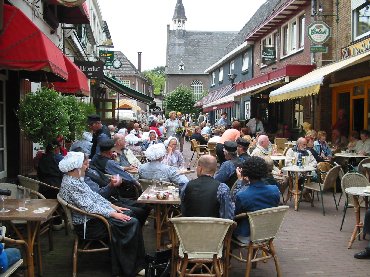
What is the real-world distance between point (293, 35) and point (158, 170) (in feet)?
46.3

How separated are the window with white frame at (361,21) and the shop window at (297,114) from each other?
5.05m

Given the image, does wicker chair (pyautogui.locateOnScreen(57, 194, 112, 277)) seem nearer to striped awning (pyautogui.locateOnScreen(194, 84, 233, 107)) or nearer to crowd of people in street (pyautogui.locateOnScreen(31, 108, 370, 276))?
crowd of people in street (pyautogui.locateOnScreen(31, 108, 370, 276))

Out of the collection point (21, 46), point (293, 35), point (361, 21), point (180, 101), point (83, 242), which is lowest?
point (83, 242)

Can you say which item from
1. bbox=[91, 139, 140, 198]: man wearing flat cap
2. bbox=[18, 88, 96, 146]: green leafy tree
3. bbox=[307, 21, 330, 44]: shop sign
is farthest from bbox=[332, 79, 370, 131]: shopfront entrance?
bbox=[18, 88, 96, 146]: green leafy tree

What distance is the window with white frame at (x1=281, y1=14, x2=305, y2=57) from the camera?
18752 mm

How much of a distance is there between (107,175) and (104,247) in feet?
5.32

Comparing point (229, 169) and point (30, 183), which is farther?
point (229, 169)

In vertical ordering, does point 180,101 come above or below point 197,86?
below

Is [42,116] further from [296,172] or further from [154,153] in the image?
[296,172]

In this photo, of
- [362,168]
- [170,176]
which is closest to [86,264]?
[170,176]

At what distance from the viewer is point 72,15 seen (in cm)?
1234

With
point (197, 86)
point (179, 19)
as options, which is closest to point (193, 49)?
point (197, 86)

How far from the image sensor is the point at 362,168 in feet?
34.1

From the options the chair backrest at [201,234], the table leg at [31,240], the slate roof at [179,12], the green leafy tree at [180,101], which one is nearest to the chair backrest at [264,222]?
the chair backrest at [201,234]
